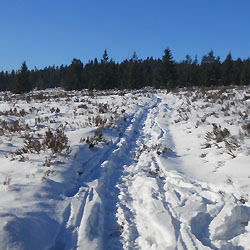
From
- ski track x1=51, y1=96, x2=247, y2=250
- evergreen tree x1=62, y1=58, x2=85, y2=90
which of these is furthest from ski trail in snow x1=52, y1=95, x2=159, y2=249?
evergreen tree x1=62, y1=58, x2=85, y2=90

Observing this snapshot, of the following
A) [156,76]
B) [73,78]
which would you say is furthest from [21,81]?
[156,76]

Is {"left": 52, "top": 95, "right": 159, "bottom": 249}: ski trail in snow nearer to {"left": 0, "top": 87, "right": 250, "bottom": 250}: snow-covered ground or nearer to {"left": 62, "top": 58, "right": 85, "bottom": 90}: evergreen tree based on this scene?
{"left": 0, "top": 87, "right": 250, "bottom": 250}: snow-covered ground

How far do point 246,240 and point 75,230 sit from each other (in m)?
2.07

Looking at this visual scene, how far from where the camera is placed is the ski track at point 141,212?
8.25 ft

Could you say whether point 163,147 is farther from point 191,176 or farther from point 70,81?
point 70,81

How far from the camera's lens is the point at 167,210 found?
3.09 meters

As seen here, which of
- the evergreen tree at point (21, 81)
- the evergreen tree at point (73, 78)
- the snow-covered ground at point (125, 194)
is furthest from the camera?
the evergreen tree at point (73, 78)

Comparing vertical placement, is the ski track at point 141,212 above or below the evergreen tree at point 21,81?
below

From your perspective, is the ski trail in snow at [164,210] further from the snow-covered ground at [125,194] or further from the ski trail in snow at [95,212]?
the ski trail in snow at [95,212]

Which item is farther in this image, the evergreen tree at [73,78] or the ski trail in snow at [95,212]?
the evergreen tree at [73,78]

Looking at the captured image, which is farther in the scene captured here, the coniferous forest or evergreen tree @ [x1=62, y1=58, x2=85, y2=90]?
evergreen tree @ [x1=62, y1=58, x2=85, y2=90]

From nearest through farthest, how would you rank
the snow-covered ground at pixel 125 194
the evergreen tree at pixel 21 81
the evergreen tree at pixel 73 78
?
the snow-covered ground at pixel 125 194 → the evergreen tree at pixel 21 81 → the evergreen tree at pixel 73 78

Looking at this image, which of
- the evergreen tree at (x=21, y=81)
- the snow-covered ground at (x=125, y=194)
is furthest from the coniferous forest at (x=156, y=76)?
the snow-covered ground at (x=125, y=194)

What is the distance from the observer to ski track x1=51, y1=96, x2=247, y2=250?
2.51 m
